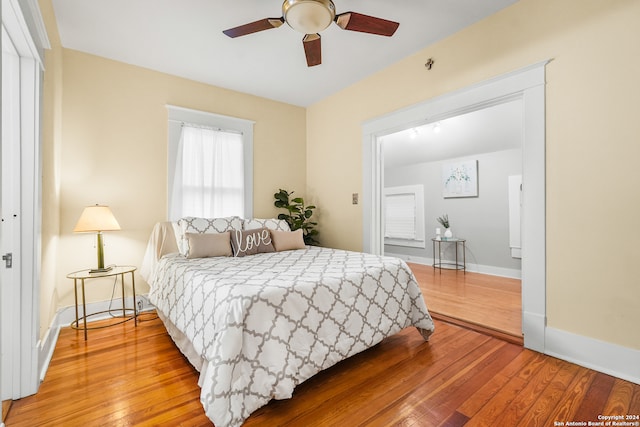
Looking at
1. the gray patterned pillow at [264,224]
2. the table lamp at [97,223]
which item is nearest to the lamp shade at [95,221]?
the table lamp at [97,223]

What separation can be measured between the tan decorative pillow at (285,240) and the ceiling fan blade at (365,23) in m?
2.07

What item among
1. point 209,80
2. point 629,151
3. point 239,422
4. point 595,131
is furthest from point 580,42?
point 209,80

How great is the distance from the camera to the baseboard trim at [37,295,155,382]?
2.07 metres

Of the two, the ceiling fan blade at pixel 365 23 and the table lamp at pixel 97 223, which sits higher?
the ceiling fan blade at pixel 365 23

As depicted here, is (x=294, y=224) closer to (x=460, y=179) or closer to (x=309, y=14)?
(x=309, y=14)

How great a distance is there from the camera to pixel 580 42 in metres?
2.15

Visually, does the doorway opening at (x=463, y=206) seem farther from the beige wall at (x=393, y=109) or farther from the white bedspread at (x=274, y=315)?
the white bedspread at (x=274, y=315)

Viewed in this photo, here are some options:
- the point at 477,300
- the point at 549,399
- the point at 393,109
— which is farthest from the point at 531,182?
the point at 477,300

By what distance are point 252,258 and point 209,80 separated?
2.35 metres

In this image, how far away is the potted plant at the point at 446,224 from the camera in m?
5.46

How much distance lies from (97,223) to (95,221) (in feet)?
0.08

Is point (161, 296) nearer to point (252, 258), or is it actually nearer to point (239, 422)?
point (252, 258)

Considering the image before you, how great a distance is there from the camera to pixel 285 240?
3.35 metres

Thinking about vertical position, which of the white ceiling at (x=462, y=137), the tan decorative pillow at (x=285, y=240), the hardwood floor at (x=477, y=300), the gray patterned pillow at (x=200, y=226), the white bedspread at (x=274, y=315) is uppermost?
the white ceiling at (x=462, y=137)
